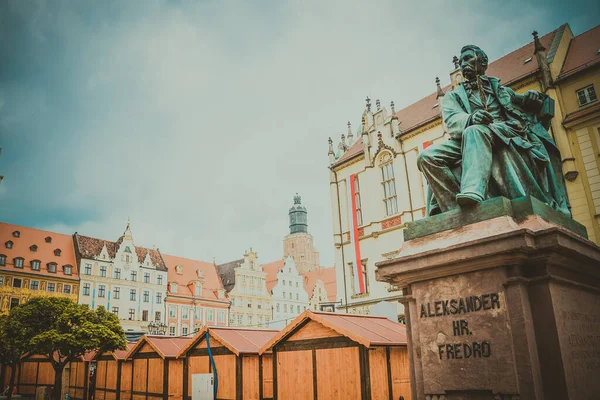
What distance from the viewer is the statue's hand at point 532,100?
4.90m

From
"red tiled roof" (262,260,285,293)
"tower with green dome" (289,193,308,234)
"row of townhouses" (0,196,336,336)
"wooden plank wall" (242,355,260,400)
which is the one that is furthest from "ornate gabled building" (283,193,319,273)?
Result: "wooden plank wall" (242,355,260,400)

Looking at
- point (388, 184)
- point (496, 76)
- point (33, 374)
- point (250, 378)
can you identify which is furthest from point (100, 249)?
point (496, 76)

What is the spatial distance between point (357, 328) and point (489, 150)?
9.14m

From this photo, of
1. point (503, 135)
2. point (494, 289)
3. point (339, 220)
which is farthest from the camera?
point (339, 220)

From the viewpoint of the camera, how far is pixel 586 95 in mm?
18344

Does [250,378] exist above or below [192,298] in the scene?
below

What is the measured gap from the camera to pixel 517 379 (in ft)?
10.7

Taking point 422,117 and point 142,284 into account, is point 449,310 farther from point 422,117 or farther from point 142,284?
point 142,284

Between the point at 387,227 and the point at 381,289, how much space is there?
10.2 feet

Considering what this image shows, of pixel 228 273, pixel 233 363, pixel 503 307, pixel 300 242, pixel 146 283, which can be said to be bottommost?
pixel 233 363

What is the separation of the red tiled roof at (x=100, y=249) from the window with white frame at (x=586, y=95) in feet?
133

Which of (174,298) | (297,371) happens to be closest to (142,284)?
(174,298)

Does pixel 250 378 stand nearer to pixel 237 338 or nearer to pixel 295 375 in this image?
pixel 237 338

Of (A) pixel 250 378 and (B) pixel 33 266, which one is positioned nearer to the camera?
(A) pixel 250 378
